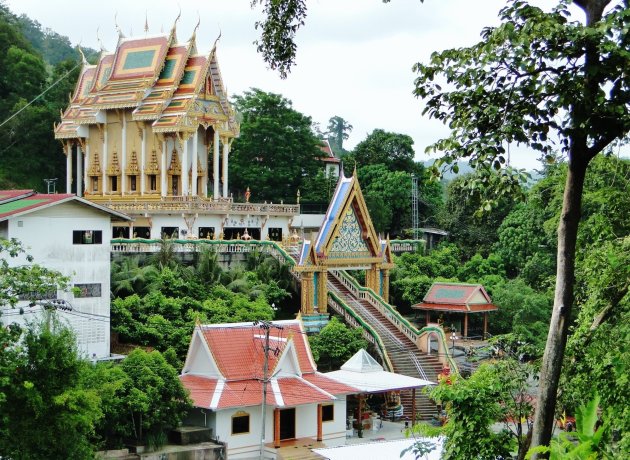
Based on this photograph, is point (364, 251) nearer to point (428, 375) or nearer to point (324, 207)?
point (428, 375)

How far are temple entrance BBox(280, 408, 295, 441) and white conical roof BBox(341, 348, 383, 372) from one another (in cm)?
324

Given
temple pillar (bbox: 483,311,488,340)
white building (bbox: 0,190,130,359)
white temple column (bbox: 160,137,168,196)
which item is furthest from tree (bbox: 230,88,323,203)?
white building (bbox: 0,190,130,359)

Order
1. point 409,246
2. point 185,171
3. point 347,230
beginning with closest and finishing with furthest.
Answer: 1. point 347,230
2. point 185,171
3. point 409,246

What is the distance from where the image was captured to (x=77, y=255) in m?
24.7

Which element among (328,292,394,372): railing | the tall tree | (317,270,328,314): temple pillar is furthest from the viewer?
(317,270,328,314): temple pillar

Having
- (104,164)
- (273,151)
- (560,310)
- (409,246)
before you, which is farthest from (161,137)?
(560,310)

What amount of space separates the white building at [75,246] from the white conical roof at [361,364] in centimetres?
624

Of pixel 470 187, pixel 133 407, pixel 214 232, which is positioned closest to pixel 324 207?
pixel 214 232

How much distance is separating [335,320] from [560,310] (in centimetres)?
2151

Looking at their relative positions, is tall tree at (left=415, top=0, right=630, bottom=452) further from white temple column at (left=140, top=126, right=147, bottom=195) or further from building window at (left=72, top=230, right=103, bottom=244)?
white temple column at (left=140, top=126, right=147, bottom=195)

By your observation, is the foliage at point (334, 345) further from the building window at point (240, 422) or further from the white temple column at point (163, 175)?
the white temple column at point (163, 175)

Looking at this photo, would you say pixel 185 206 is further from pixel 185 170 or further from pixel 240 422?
pixel 240 422

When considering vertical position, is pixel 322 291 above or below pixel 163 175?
below

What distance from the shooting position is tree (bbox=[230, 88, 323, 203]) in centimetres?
4441
